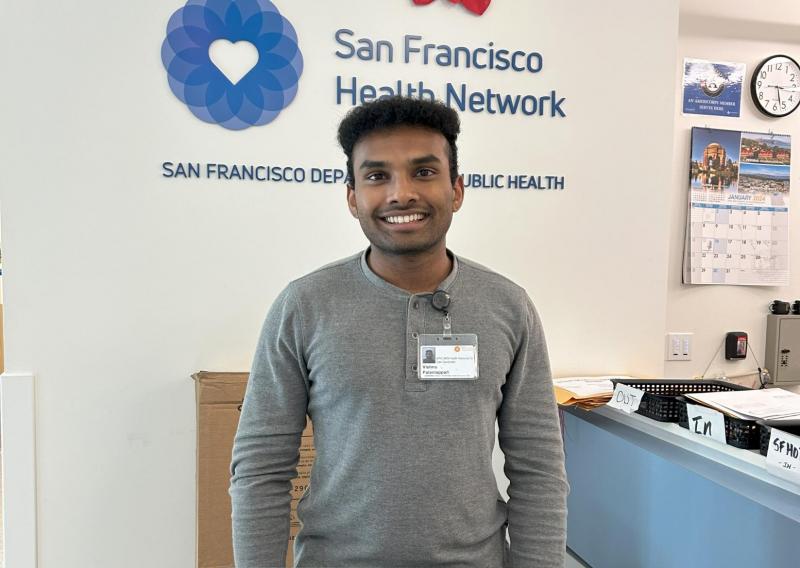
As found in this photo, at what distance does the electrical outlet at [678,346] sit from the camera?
276cm

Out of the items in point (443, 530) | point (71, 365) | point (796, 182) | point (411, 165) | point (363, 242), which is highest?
point (796, 182)

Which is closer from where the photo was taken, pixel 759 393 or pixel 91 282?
pixel 759 393

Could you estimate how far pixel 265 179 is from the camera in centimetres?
196

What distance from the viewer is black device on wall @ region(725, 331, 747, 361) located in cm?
284

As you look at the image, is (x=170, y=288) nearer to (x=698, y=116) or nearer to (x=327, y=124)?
(x=327, y=124)

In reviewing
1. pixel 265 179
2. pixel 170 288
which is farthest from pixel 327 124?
pixel 170 288

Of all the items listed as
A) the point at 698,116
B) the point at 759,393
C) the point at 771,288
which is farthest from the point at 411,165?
the point at 771,288

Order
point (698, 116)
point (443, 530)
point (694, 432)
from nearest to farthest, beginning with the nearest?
point (443, 530)
point (694, 432)
point (698, 116)

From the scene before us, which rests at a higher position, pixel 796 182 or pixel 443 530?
pixel 796 182

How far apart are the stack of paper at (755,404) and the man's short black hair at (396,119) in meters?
0.87

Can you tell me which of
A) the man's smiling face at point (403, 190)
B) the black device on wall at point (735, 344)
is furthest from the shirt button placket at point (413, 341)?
the black device on wall at point (735, 344)

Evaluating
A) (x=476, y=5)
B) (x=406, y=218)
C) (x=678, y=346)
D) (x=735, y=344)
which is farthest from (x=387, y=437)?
(x=735, y=344)

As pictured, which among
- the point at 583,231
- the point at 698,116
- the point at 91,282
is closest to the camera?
the point at 91,282

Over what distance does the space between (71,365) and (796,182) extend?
3.31 meters
